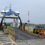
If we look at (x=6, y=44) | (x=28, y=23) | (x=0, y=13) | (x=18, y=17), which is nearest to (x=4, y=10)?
(x=0, y=13)

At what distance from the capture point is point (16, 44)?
9.21 metres

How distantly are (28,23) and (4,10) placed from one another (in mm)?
5570

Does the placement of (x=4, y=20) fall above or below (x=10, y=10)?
below

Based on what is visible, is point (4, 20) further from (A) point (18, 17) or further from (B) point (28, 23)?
(B) point (28, 23)

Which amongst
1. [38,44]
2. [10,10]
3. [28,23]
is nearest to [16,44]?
[38,44]

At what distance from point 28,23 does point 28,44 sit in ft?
49.4

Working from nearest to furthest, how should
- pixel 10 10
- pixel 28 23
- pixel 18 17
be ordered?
pixel 28 23, pixel 10 10, pixel 18 17

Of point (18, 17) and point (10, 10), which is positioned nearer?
point (10, 10)

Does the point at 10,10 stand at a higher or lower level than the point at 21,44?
higher

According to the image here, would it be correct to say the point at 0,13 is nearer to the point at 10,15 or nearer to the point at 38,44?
the point at 10,15

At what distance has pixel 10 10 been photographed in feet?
89.2

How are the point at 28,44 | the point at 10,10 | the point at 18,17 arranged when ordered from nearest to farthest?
the point at 28,44 < the point at 10,10 < the point at 18,17

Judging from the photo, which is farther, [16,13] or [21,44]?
[16,13]

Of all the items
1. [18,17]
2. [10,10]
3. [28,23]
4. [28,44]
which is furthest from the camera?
[18,17]
